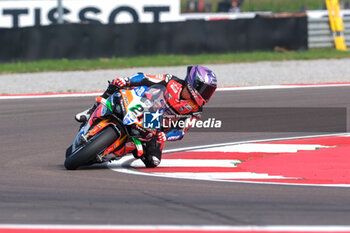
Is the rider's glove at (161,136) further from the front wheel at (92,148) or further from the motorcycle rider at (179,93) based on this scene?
the front wheel at (92,148)

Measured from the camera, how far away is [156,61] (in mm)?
22625

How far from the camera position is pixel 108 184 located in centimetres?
837

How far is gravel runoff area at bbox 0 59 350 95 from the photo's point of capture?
1819 cm

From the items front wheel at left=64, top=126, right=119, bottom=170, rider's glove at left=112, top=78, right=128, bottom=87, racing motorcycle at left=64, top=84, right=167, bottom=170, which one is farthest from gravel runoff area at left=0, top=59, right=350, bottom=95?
front wheel at left=64, top=126, right=119, bottom=170

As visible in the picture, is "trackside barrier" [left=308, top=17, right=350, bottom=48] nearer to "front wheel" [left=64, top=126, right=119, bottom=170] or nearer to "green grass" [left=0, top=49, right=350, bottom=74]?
"green grass" [left=0, top=49, right=350, bottom=74]

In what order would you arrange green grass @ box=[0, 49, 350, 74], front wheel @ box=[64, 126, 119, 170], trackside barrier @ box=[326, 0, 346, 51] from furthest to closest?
trackside barrier @ box=[326, 0, 346, 51]
green grass @ box=[0, 49, 350, 74]
front wheel @ box=[64, 126, 119, 170]

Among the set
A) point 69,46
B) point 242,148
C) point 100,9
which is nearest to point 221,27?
point 69,46

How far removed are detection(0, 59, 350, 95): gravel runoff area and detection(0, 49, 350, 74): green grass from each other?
602 millimetres

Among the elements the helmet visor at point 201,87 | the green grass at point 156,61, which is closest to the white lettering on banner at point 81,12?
the green grass at point 156,61

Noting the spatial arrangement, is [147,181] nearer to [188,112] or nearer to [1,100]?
[188,112]

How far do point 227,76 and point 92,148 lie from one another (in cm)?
1091

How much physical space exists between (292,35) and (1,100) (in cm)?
1070

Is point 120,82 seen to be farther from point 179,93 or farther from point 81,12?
point 81,12

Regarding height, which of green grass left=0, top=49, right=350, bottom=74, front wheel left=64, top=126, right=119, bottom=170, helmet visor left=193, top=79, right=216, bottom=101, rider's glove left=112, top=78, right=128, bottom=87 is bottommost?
green grass left=0, top=49, right=350, bottom=74
